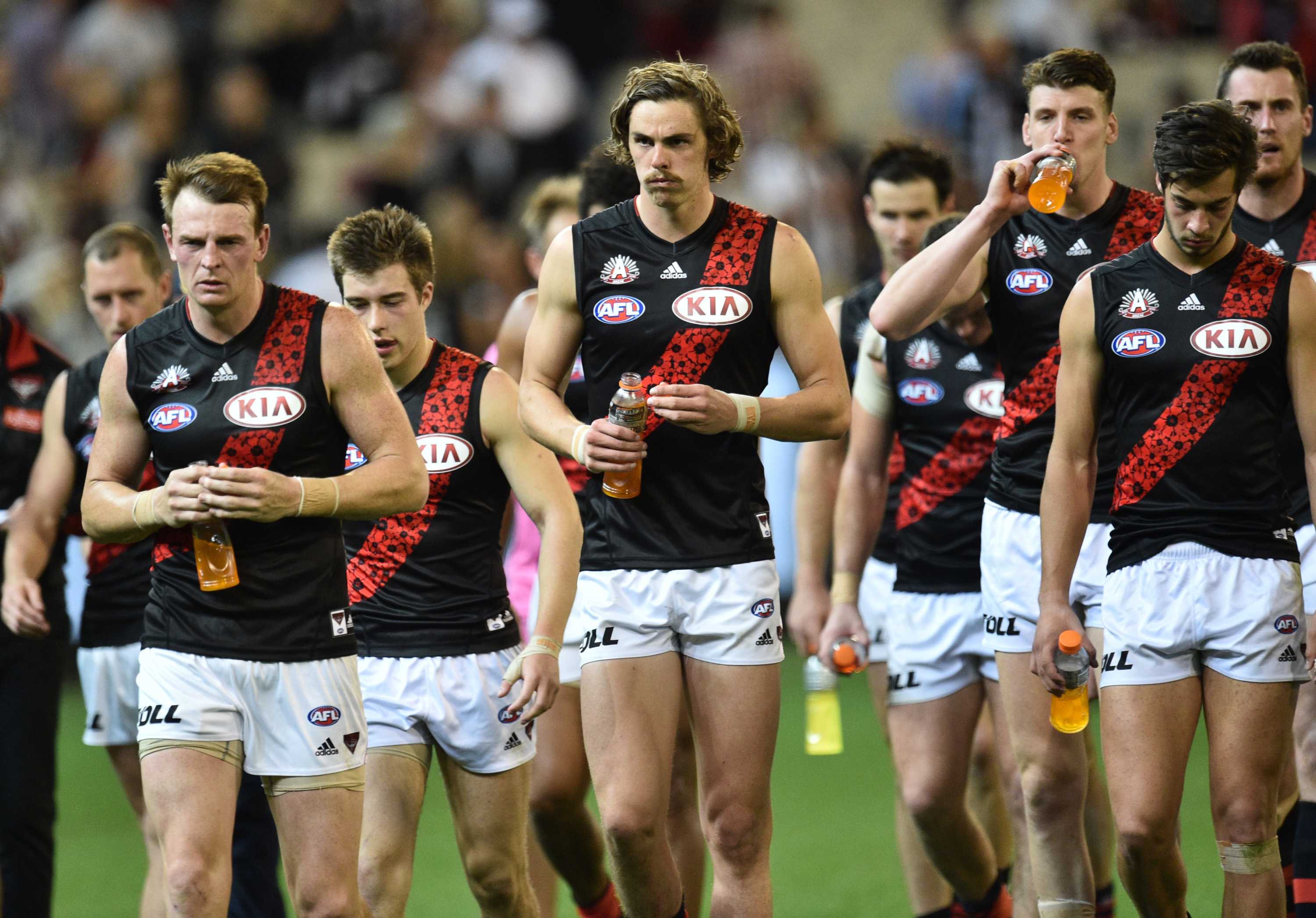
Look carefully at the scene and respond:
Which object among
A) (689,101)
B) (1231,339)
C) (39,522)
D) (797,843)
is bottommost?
(797,843)

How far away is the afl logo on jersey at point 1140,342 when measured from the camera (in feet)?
16.0

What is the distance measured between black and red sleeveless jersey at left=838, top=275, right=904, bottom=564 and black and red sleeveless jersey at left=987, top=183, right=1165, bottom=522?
104 cm

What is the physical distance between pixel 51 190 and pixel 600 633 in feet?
40.1

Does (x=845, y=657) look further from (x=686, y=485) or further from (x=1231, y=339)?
(x=1231, y=339)

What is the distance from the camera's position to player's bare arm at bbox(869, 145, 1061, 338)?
16.3 ft

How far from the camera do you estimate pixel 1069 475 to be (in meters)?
5.02

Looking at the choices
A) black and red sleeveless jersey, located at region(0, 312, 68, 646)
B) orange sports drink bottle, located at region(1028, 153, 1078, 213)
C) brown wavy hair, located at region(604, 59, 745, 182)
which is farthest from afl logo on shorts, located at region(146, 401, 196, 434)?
orange sports drink bottle, located at region(1028, 153, 1078, 213)

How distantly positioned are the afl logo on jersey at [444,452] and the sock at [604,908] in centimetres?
178

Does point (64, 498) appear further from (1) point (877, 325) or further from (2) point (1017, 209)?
(2) point (1017, 209)

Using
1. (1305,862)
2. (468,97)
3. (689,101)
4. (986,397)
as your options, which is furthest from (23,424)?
(468,97)

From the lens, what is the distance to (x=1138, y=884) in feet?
15.9

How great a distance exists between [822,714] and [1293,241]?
2326 millimetres

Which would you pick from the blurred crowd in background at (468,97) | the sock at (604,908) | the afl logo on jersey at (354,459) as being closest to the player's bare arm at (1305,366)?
the sock at (604,908)

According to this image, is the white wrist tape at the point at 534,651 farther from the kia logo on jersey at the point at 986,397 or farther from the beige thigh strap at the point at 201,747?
the kia logo on jersey at the point at 986,397
